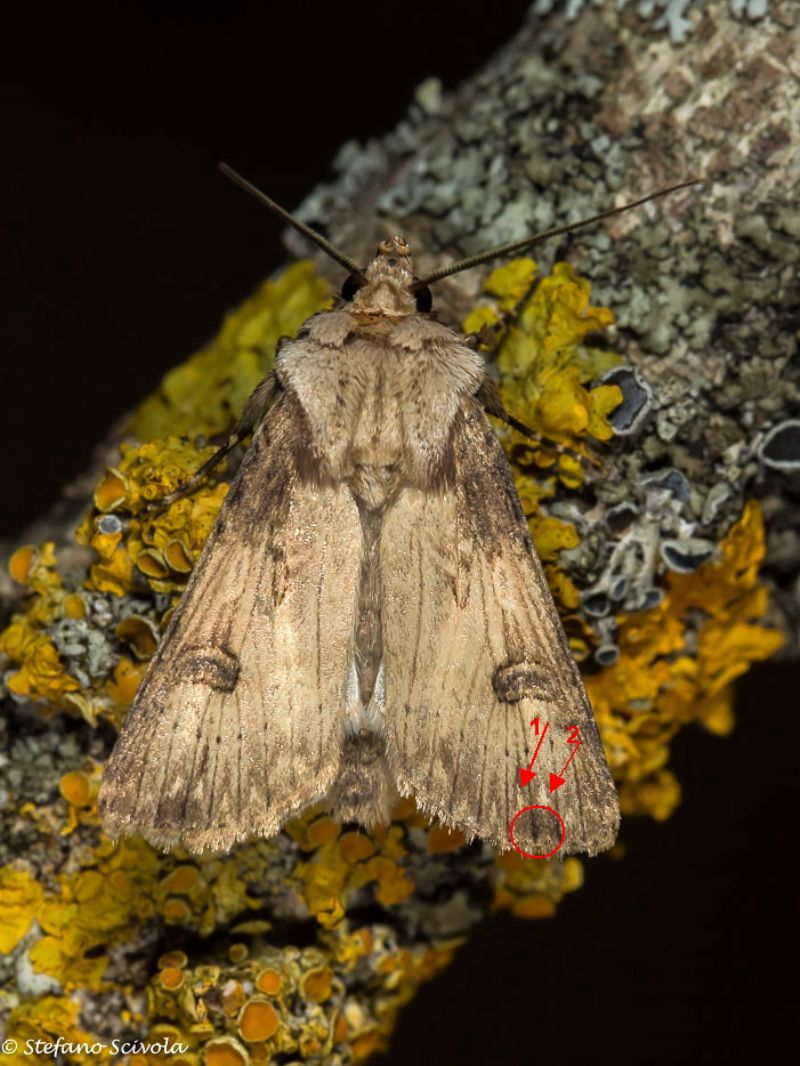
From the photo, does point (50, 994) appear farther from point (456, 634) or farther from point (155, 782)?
point (456, 634)

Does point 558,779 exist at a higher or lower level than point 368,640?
lower

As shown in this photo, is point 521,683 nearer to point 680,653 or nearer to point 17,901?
point 680,653

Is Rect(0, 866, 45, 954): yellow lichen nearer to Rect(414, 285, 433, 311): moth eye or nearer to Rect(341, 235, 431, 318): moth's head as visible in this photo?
Rect(341, 235, 431, 318): moth's head

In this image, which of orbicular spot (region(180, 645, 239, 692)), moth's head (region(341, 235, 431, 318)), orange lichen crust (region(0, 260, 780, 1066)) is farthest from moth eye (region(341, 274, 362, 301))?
orbicular spot (region(180, 645, 239, 692))

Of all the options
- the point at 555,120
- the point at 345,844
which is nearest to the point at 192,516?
the point at 345,844

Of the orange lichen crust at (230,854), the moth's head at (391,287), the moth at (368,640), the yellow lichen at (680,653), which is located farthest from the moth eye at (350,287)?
the yellow lichen at (680,653)

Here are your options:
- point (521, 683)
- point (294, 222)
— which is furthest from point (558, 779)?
point (294, 222)
